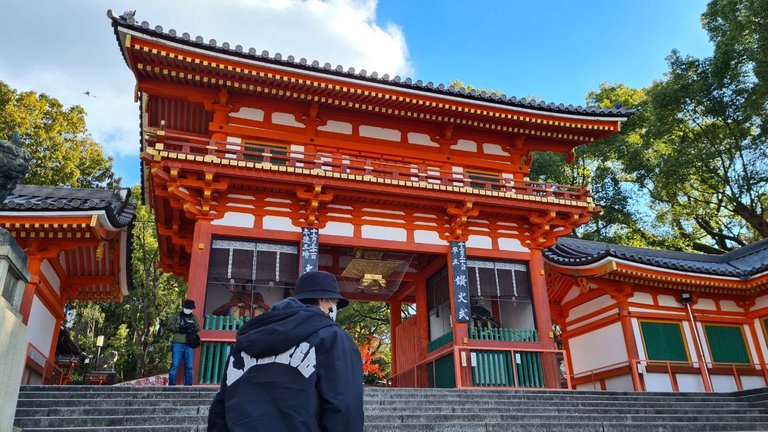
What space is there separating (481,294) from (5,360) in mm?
9374

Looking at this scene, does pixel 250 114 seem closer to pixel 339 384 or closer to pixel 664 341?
pixel 339 384

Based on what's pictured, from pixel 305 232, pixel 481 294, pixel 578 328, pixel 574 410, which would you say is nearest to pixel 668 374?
pixel 578 328

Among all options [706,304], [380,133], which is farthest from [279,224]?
[706,304]

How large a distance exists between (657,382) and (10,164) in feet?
47.3

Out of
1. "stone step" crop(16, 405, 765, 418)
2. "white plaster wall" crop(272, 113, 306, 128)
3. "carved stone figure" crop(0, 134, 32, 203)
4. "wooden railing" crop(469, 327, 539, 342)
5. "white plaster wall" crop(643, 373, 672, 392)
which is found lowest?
"stone step" crop(16, 405, 765, 418)

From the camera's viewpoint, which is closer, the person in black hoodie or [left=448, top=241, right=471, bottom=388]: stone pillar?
the person in black hoodie

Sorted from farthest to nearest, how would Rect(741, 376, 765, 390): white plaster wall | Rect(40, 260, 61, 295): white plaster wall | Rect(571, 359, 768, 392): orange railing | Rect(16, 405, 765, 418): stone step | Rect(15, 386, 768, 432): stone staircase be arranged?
Rect(741, 376, 765, 390): white plaster wall → Rect(571, 359, 768, 392): orange railing → Rect(40, 260, 61, 295): white plaster wall → Rect(16, 405, 765, 418): stone step → Rect(15, 386, 768, 432): stone staircase

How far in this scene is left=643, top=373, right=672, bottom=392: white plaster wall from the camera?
13227 millimetres

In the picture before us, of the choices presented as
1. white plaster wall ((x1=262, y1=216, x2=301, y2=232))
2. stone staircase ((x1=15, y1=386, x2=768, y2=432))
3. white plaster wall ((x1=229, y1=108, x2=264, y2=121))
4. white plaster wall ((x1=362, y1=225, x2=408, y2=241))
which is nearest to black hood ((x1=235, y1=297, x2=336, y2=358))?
stone staircase ((x1=15, y1=386, x2=768, y2=432))

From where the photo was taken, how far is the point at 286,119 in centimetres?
1232

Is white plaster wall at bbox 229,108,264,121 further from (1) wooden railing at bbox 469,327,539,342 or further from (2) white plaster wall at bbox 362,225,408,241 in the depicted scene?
(1) wooden railing at bbox 469,327,539,342

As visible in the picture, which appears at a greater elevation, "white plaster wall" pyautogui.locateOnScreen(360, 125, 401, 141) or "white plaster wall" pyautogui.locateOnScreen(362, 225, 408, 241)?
"white plaster wall" pyautogui.locateOnScreen(360, 125, 401, 141)

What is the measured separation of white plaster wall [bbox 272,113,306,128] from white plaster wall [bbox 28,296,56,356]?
6.23 meters

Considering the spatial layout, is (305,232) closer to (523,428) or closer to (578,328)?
(523,428)
